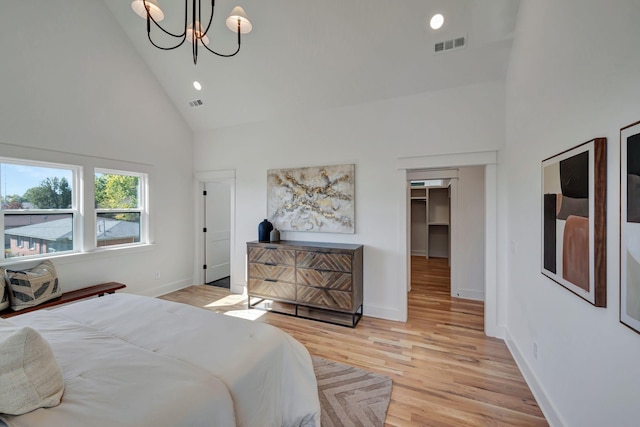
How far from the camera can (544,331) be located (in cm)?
197

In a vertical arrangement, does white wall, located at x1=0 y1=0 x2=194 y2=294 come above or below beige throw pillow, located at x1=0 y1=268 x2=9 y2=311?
above

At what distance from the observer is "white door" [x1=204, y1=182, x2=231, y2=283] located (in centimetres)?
522

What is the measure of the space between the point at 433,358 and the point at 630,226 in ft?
6.64

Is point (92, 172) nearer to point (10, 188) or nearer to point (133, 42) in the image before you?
point (10, 188)

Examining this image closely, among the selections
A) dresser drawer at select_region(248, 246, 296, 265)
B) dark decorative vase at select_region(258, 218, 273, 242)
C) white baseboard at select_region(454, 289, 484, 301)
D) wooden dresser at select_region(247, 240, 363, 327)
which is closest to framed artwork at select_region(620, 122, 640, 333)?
wooden dresser at select_region(247, 240, 363, 327)

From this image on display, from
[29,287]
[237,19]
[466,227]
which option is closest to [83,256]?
[29,287]

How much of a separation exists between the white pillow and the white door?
430 centimetres

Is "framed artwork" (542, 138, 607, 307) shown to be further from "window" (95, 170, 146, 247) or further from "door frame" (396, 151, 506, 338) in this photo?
"window" (95, 170, 146, 247)

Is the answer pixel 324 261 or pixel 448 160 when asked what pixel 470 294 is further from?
pixel 324 261

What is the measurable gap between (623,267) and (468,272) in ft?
10.8

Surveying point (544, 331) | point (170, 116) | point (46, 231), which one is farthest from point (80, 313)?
point (170, 116)

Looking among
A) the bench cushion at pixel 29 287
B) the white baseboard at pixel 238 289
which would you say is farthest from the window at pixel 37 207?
the white baseboard at pixel 238 289

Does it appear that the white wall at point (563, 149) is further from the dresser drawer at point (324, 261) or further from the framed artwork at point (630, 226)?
the dresser drawer at point (324, 261)

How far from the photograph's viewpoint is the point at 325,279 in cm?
335
